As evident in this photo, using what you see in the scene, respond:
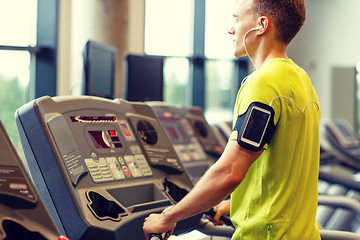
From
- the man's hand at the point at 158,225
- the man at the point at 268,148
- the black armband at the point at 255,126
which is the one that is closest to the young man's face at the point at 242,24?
the man at the point at 268,148

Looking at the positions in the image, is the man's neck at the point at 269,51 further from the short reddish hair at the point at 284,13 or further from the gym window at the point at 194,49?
the gym window at the point at 194,49

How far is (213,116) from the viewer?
671 centimetres

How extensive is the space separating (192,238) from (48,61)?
10.4ft

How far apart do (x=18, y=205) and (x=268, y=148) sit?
2.15ft

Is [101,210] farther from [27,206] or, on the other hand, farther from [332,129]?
[332,129]

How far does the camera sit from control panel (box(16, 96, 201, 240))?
1428mm

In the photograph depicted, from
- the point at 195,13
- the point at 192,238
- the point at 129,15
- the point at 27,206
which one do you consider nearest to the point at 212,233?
the point at 192,238

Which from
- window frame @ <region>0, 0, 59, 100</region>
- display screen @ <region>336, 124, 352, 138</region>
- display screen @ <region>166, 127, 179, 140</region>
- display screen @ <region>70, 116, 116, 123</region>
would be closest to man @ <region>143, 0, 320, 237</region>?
display screen @ <region>70, 116, 116, 123</region>

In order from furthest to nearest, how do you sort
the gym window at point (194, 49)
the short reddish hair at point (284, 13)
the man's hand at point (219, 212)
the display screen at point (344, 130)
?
the gym window at point (194, 49) → the display screen at point (344, 130) → the man's hand at point (219, 212) → the short reddish hair at point (284, 13)

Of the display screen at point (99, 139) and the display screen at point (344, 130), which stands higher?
the display screen at point (99, 139)

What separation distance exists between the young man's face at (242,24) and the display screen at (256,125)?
0.87 feet

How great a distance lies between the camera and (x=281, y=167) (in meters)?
1.36

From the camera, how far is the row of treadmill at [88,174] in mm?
1140

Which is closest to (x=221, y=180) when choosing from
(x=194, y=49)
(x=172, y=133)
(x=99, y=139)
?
(x=99, y=139)
